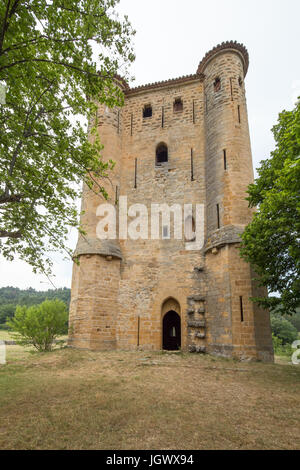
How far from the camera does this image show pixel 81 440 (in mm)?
3342

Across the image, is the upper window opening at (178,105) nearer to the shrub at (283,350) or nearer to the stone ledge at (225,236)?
the stone ledge at (225,236)

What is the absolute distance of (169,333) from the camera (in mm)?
15336

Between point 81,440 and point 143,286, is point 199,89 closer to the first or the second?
point 143,286

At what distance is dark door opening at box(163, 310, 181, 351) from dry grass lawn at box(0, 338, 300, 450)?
5.98 m

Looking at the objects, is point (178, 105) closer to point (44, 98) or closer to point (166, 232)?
point (166, 232)

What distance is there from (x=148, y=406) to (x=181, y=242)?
29.3ft

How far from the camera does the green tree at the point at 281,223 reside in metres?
6.52

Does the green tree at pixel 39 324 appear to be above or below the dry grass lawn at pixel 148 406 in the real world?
above

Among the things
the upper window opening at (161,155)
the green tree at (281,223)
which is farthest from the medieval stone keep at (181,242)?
the green tree at (281,223)

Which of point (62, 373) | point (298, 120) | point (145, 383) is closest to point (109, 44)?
point (298, 120)

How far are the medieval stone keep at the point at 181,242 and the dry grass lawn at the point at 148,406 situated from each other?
8.38 ft

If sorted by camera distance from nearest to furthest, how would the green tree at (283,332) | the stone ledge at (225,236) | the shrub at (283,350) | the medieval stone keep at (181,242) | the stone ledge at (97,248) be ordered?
the medieval stone keep at (181,242)
the stone ledge at (225,236)
the stone ledge at (97,248)
the shrub at (283,350)
the green tree at (283,332)

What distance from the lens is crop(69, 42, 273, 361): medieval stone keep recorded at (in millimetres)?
10609

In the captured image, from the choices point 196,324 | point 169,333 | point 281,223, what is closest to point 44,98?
point 281,223
